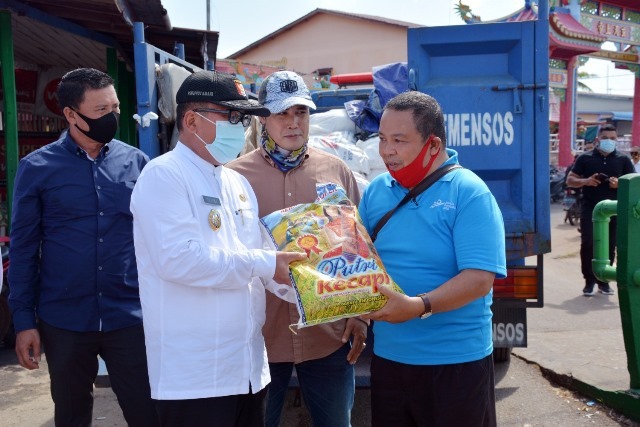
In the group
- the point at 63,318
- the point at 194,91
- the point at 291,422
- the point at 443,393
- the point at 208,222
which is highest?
the point at 194,91

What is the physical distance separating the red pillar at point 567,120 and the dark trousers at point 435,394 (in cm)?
1844

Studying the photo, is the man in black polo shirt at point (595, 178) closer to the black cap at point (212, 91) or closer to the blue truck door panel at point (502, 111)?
the blue truck door panel at point (502, 111)

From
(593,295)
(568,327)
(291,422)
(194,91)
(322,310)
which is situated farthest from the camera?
(593,295)

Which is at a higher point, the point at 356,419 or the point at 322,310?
the point at 322,310

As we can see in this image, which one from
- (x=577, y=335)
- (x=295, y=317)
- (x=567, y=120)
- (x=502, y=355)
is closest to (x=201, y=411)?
(x=295, y=317)

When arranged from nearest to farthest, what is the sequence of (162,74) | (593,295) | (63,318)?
(63,318) → (162,74) → (593,295)

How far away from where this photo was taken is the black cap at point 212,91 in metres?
2.24

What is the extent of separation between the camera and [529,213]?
12.8 ft

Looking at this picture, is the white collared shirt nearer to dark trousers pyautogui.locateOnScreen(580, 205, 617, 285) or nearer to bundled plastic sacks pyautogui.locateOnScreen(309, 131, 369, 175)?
bundled plastic sacks pyautogui.locateOnScreen(309, 131, 369, 175)

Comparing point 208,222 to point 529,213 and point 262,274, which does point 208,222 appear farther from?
point 529,213

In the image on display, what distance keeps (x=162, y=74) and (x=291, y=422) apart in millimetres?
2409

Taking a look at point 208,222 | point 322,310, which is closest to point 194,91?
point 208,222

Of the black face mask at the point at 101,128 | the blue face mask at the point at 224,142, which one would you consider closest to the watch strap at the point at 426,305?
the blue face mask at the point at 224,142

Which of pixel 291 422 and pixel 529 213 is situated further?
pixel 291 422
